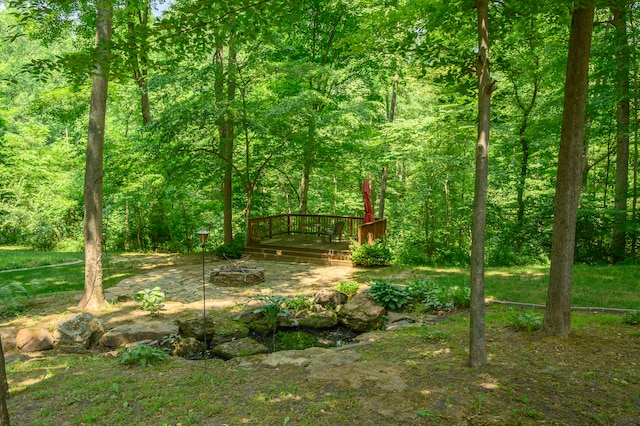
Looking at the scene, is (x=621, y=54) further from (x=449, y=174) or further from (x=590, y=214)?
(x=449, y=174)

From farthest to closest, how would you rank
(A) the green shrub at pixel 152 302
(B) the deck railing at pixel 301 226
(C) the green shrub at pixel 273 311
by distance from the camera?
(B) the deck railing at pixel 301 226
(A) the green shrub at pixel 152 302
(C) the green shrub at pixel 273 311

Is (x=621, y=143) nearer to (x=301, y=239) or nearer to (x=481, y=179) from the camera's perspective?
(x=481, y=179)

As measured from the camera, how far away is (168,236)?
57.3 feet

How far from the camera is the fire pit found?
991 cm

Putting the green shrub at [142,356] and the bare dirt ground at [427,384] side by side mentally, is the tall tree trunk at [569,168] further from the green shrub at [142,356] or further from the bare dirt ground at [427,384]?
the green shrub at [142,356]

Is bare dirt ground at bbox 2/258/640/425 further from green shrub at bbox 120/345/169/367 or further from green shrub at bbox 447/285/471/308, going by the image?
green shrub at bbox 447/285/471/308

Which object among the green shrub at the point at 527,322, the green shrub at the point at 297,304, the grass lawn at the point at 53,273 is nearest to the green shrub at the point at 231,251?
the grass lawn at the point at 53,273

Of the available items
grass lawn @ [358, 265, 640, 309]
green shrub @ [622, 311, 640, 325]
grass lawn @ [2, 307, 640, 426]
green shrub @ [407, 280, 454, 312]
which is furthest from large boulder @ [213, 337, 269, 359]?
green shrub @ [622, 311, 640, 325]

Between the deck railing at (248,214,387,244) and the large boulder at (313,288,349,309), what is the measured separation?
4.34 m

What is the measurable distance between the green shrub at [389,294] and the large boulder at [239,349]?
2.60 metres

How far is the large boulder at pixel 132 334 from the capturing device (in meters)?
6.17

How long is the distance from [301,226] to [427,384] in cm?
1197

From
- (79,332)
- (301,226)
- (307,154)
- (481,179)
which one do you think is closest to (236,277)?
(79,332)

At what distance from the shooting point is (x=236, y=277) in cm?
997
